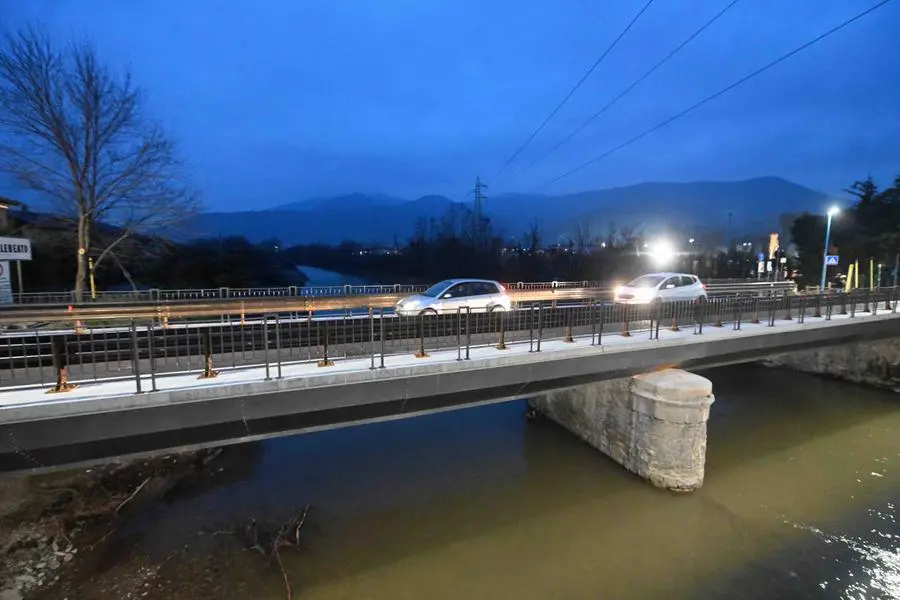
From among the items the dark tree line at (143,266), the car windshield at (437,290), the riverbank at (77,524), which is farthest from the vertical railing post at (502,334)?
the dark tree line at (143,266)

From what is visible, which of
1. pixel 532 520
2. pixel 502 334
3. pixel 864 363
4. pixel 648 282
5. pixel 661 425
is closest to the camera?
pixel 502 334

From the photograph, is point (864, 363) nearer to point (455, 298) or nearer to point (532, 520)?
point (532, 520)

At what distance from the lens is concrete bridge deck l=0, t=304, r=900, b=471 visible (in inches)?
216

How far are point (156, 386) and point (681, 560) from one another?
33.5 feet

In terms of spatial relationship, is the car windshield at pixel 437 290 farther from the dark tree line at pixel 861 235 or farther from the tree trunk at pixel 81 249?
the dark tree line at pixel 861 235

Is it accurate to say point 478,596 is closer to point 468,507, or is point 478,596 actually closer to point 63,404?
point 468,507

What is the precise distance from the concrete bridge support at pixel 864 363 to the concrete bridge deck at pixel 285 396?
15.1 m

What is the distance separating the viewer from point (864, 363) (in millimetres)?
19562

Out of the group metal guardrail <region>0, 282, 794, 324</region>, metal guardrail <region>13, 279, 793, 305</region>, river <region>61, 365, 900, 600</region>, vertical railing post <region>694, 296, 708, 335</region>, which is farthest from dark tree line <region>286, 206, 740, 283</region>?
river <region>61, 365, 900, 600</region>

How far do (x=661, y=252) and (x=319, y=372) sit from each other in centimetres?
4798

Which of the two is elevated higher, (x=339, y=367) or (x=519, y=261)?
(x=519, y=261)

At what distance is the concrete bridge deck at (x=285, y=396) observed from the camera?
5.49 metres

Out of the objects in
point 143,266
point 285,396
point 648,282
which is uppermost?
point 143,266

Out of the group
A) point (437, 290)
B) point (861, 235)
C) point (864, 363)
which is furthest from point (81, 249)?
point (861, 235)
